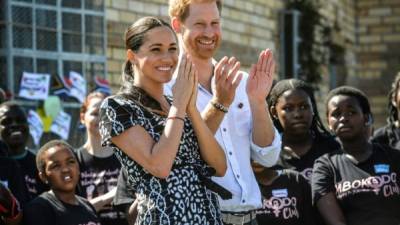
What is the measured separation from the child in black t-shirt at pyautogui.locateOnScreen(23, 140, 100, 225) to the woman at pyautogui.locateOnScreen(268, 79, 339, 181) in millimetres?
1171

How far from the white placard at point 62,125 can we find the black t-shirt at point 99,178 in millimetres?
1995

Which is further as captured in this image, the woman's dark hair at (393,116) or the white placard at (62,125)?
the white placard at (62,125)

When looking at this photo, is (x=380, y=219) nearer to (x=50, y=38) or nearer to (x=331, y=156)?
(x=331, y=156)

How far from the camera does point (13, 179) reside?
4.86 metres

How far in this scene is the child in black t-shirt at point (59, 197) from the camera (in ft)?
15.2

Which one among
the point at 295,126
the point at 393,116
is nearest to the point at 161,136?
the point at 295,126

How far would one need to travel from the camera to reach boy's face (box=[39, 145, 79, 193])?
191 inches

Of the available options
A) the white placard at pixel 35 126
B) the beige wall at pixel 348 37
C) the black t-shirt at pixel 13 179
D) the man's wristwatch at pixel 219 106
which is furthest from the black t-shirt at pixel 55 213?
the beige wall at pixel 348 37

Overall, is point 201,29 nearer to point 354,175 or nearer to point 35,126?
point 354,175

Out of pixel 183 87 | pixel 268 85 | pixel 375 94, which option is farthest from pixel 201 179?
pixel 375 94

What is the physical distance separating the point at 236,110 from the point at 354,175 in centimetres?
109

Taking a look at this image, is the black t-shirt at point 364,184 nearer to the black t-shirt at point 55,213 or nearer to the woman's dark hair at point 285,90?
the woman's dark hair at point 285,90

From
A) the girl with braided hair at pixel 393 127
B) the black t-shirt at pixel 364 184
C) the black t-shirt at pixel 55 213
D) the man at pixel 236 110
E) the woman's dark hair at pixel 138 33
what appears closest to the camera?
the woman's dark hair at pixel 138 33

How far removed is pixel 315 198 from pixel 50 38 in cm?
356
